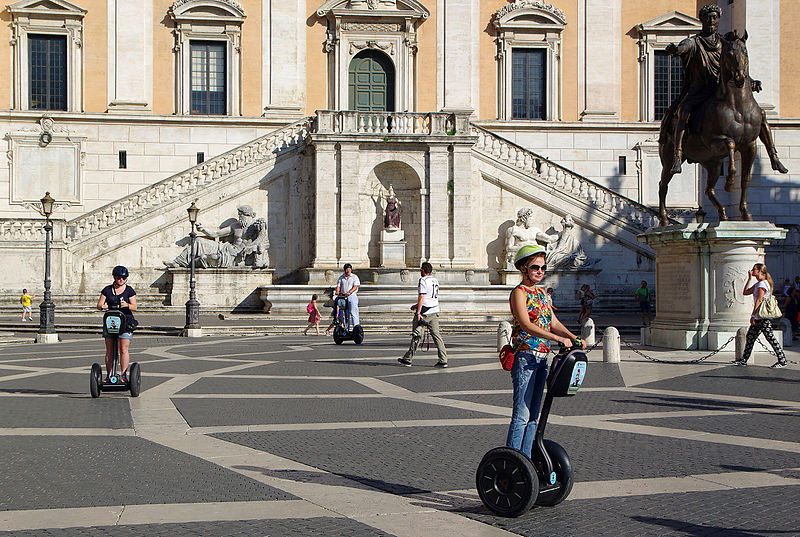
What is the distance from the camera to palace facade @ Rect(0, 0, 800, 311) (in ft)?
111

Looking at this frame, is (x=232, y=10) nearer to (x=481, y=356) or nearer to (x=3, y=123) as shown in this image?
(x=3, y=123)

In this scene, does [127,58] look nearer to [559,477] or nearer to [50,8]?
[50,8]

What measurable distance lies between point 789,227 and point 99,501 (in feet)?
116

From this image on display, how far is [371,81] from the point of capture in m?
40.8

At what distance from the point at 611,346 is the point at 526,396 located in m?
11.3

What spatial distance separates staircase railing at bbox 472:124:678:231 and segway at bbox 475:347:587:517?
93.4ft

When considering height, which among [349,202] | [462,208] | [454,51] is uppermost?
[454,51]

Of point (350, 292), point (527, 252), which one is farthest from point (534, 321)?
point (350, 292)

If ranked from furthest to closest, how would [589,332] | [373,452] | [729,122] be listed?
[589,332] < [729,122] < [373,452]

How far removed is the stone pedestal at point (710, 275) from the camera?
18656 mm

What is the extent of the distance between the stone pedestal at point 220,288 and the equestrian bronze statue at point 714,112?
1746cm

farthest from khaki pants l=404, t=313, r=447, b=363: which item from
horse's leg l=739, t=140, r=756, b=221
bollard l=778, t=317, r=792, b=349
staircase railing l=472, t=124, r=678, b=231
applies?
staircase railing l=472, t=124, r=678, b=231

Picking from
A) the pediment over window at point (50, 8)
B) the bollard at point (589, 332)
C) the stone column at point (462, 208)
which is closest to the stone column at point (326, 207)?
the stone column at point (462, 208)

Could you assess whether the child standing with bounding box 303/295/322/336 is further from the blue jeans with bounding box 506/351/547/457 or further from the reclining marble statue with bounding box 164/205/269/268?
the blue jeans with bounding box 506/351/547/457
